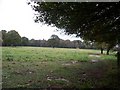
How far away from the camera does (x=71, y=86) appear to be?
10.8 m

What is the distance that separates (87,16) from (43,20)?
4.53m

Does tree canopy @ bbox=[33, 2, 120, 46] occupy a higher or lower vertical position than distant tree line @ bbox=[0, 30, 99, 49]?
higher

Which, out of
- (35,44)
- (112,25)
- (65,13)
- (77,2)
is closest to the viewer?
(77,2)

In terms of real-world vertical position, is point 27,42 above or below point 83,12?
below

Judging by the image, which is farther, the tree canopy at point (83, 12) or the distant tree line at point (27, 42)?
the distant tree line at point (27, 42)

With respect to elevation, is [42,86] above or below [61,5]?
below

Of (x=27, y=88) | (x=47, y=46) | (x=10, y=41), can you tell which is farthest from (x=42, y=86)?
(x=47, y=46)

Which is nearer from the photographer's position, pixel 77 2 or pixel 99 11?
pixel 77 2

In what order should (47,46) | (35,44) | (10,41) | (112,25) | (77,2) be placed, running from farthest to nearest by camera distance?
(47,46), (35,44), (10,41), (112,25), (77,2)

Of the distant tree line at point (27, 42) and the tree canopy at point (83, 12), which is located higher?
the tree canopy at point (83, 12)

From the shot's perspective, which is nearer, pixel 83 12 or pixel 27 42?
pixel 83 12

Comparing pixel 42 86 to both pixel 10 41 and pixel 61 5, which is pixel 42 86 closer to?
pixel 61 5

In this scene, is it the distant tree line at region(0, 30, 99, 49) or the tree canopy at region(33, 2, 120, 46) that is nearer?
the tree canopy at region(33, 2, 120, 46)

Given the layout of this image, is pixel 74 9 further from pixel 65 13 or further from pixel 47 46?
pixel 47 46
